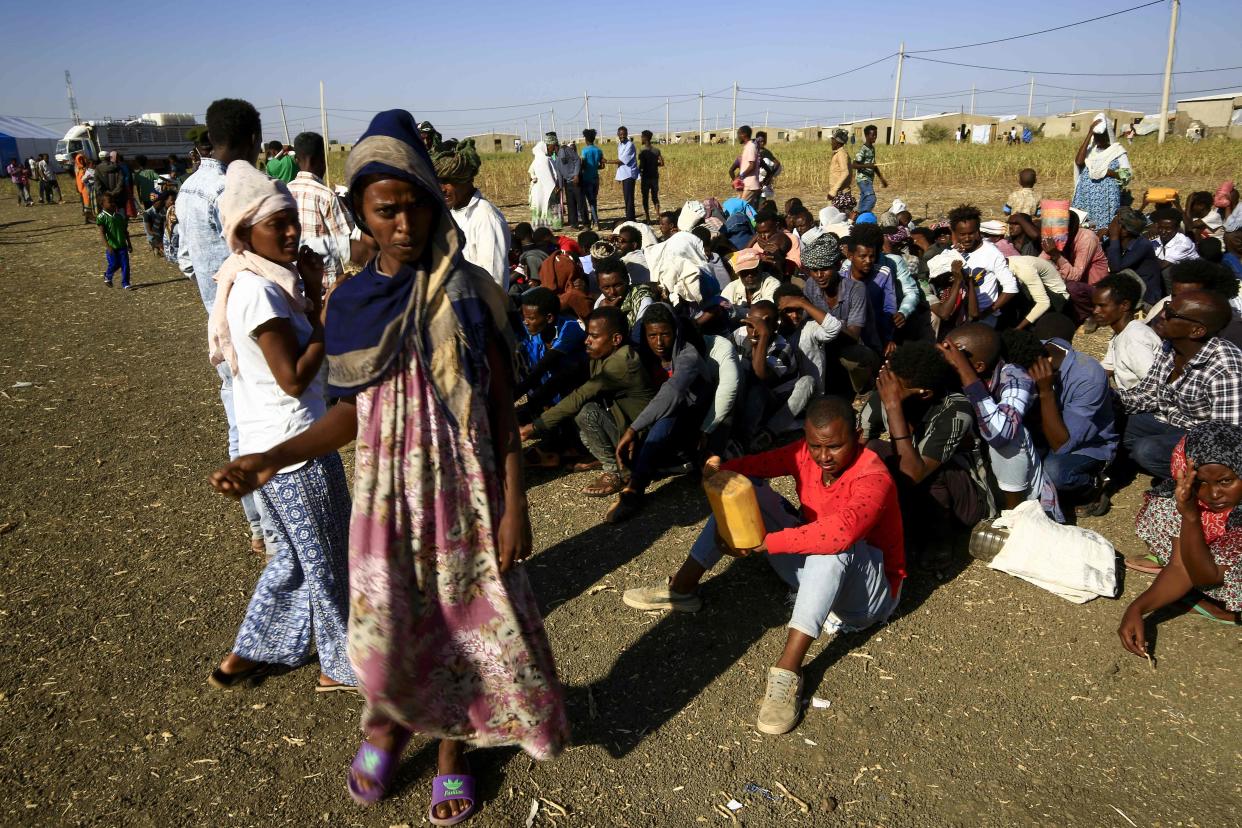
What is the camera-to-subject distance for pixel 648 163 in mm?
15008

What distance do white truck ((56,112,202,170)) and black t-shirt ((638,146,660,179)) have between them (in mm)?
25402

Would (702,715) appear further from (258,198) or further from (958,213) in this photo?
(958,213)

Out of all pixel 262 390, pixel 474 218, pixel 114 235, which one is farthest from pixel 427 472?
pixel 114 235

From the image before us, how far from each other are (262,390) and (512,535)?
109 cm

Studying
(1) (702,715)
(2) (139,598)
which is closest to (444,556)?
(1) (702,715)

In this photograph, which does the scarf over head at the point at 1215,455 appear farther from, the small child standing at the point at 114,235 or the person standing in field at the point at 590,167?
the person standing in field at the point at 590,167

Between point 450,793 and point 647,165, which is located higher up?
point 647,165

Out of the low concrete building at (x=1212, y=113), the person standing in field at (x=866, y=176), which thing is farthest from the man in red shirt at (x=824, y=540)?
the low concrete building at (x=1212, y=113)

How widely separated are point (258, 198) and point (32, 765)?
2.04 metres

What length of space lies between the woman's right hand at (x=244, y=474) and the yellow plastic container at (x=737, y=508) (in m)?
1.59

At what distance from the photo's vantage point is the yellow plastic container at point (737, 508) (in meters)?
3.01

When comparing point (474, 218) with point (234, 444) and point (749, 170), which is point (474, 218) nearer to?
point (234, 444)

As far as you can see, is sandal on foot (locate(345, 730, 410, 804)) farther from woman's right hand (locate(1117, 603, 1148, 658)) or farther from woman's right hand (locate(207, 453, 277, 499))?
woman's right hand (locate(1117, 603, 1148, 658))

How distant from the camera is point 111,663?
128 inches
